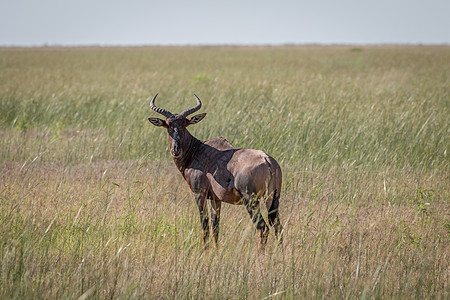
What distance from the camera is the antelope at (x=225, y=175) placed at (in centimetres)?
498

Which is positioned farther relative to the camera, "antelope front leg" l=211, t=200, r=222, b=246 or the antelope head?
"antelope front leg" l=211, t=200, r=222, b=246

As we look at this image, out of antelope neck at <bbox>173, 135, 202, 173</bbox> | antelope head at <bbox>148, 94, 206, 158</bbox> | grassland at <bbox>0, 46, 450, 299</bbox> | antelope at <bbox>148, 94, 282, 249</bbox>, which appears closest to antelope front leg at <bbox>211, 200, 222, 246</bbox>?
antelope at <bbox>148, 94, 282, 249</bbox>

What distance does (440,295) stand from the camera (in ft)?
13.2

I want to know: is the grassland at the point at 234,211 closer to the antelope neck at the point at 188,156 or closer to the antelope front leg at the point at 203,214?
the antelope front leg at the point at 203,214

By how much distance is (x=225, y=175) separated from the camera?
17.2ft

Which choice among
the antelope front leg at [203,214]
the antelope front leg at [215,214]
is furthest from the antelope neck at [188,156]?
the antelope front leg at [215,214]

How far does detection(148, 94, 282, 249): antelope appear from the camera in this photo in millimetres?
4984

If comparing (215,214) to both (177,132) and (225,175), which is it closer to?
(225,175)

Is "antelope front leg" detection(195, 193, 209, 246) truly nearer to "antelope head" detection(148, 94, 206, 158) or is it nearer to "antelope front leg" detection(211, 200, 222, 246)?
"antelope front leg" detection(211, 200, 222, 246)

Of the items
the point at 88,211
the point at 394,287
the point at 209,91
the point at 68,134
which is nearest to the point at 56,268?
the point at 88,211

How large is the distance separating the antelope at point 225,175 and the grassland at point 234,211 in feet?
0.94

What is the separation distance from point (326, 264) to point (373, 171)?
3.59m

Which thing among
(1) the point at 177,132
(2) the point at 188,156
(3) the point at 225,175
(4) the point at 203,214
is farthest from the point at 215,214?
(1) the point at 177,132

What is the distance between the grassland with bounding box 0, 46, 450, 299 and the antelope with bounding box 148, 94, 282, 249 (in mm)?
287
